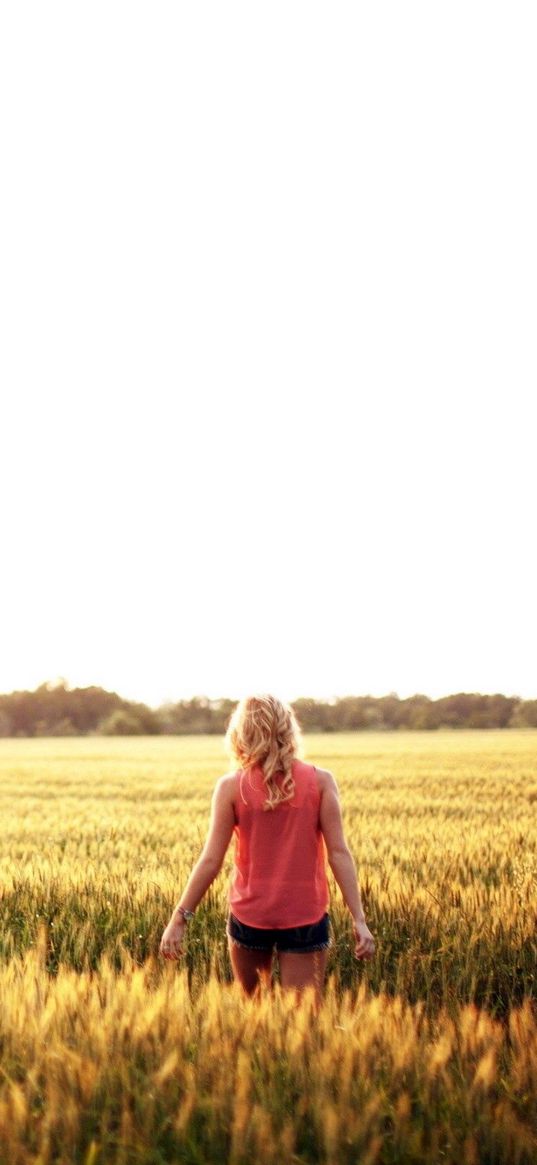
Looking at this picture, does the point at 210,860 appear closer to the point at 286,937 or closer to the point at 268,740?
the point at 286,937

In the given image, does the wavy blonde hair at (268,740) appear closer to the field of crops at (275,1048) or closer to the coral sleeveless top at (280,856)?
the coral sleeveless top at (280,856)

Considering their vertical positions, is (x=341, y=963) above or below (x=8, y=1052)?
below

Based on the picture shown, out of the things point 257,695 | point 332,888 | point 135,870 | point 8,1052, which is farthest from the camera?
point 135,870

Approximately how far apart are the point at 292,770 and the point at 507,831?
28.9 ft

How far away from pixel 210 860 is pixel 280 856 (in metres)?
0.34

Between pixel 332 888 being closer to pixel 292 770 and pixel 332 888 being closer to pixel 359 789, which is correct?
pixel 292 770

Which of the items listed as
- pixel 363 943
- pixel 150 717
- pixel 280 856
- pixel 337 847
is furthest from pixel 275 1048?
pixel 150 717

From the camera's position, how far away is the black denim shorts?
495cm

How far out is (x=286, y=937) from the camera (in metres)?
4.96

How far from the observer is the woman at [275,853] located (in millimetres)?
4898

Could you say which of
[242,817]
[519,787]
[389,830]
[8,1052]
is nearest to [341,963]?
[242,817]

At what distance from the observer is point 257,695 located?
4.95 meters

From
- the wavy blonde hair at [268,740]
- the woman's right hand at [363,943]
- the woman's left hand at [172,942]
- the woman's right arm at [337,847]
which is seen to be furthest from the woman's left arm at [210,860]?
the woman's right hand at [363,943]

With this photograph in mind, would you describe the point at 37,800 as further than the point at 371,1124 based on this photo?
Yes
